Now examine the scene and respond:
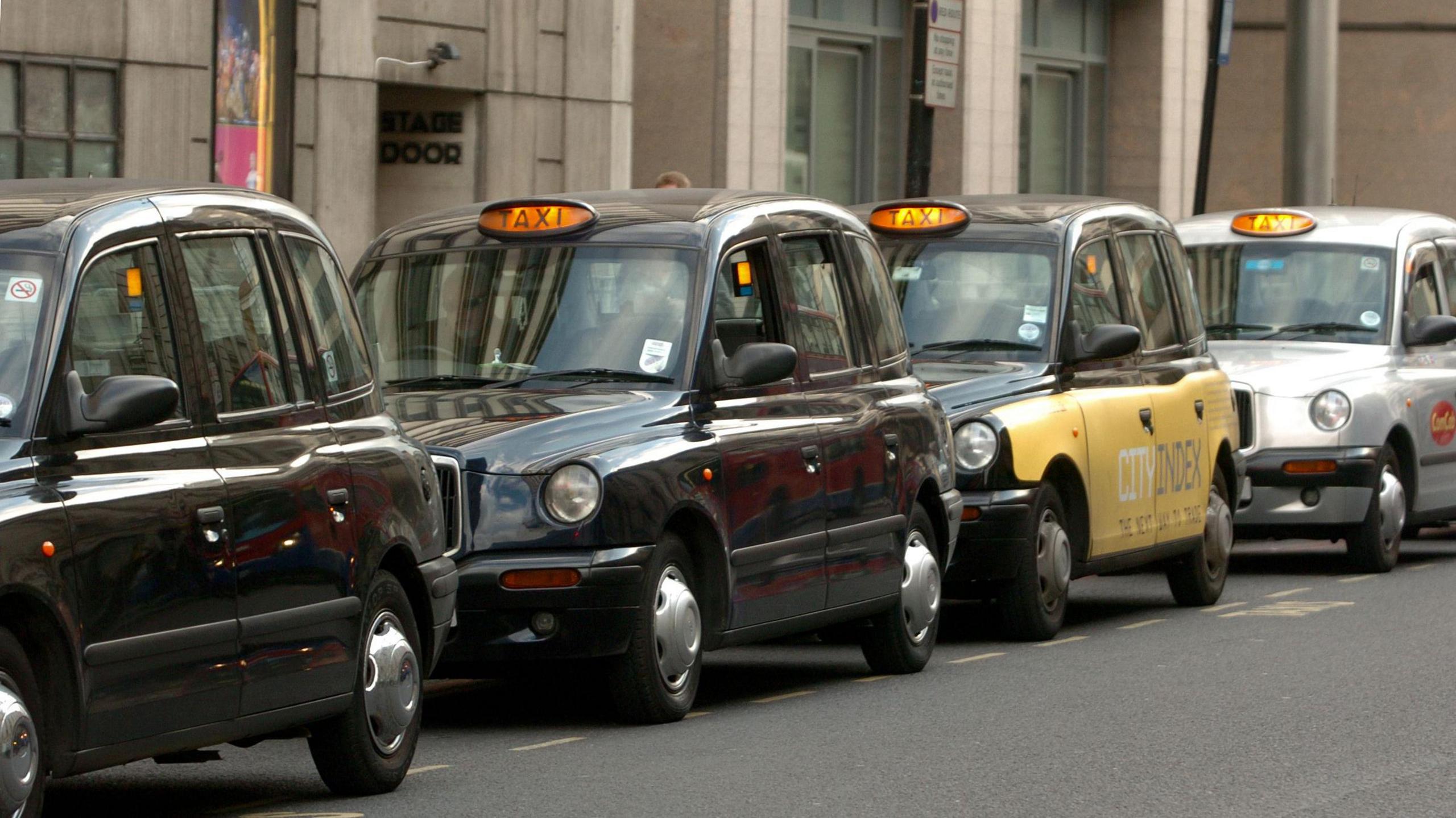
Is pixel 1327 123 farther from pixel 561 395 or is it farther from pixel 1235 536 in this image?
pixel 561 395

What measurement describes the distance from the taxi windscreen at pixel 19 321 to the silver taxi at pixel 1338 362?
32.4 ft

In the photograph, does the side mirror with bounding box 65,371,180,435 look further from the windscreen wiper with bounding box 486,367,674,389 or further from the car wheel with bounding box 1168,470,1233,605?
the car wheel with bounding box 1168,470,1233,605

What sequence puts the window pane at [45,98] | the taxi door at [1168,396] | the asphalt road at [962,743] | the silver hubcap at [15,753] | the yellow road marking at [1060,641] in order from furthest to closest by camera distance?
the window pane at [45,98] → the taxi door at [1168,396] → the yellow road marking at [1060,641] → the asphalt road at [962,743] → the silver hubcap at [15,753]

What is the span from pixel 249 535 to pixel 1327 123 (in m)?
22.9

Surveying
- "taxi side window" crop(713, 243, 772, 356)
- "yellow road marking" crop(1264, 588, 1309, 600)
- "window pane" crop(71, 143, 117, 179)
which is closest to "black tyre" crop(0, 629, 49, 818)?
"taxi side window" crop(713, 243, 772, 356)

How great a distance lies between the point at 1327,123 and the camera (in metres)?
28.3

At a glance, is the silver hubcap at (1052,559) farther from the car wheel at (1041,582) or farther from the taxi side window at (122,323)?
the taxi side window at (122,323)

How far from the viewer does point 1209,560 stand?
14156mm

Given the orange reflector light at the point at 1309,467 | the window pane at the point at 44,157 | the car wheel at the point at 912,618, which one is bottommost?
the car wheel at the point at 912,618

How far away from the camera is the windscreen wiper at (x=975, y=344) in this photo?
12688mm

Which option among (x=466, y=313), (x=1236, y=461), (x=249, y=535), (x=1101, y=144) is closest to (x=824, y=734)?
(x=466, y=313)

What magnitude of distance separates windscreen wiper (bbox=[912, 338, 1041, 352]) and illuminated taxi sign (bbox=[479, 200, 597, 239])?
301 cm

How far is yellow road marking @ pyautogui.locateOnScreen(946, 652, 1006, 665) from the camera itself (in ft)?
37.9

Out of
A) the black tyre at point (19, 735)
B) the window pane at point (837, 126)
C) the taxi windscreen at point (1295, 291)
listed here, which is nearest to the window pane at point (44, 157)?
the taxi windscreen at point (1295, 291)
